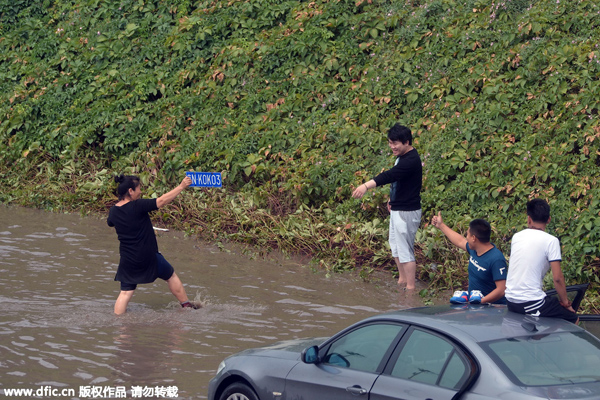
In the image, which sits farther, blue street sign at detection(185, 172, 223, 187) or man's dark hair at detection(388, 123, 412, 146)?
man's dark hair at detection(388, 123, 412, 146)

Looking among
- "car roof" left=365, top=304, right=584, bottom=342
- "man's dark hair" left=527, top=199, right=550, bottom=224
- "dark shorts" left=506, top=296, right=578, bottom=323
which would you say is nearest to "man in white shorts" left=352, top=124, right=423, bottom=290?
"man's dark hair" left=527, top=199, right=550, bottom=224

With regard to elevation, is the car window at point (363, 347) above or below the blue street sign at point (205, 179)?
below

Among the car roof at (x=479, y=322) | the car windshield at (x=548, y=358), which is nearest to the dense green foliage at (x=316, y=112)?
the car roof at (x=479, y=322)

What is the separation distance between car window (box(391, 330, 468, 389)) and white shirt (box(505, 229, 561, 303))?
160cm

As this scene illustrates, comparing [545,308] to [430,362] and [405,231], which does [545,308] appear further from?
[405,231]

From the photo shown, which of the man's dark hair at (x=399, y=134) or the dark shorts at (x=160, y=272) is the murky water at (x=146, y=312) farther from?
the man's dark hair at (x=399, y=134)

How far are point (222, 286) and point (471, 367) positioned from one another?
6.06 metres

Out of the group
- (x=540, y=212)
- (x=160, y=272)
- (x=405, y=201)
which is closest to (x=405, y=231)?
(x=405, y=201)

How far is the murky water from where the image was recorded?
6926 millimetres

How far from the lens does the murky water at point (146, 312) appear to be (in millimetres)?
6926

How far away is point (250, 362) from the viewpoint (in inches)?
222

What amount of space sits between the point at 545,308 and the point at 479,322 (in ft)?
4.93

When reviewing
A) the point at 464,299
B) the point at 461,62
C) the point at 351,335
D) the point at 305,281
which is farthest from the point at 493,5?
the point at 351,335

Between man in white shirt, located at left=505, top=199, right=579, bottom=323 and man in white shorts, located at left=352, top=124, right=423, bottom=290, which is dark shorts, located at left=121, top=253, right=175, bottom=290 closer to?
man in white shorts, located at left=352, top=124, right=423, bottom=290
